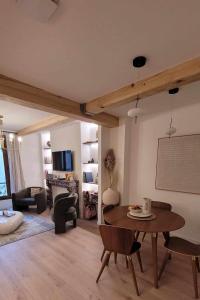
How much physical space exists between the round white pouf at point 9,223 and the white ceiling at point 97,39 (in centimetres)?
282

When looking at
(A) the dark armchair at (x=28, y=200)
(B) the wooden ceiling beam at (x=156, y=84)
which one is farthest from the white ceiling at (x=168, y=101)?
(A) the dark armchair at (x=28, y=200)

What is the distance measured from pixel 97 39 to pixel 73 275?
109 inches

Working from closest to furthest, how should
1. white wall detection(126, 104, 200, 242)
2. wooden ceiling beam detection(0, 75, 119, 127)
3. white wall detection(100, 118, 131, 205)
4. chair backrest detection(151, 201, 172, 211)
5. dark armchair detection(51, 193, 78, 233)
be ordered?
1. wooden ceiling beam detection(0, 75, 119, 127)
2. chair backrest detection(151, 201, 172, 211)
3. white wall detection(126, 104, 200, 242)
4. dark armchair detection(51, 193, 78, 233)
5. white wall detection(100, 118, 131, 205)

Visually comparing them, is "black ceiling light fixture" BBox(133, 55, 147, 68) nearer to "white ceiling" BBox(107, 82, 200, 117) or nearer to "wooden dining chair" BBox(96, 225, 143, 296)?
"white ceiling" BBox(107, 82, 200, 117)

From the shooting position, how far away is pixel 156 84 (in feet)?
6.81

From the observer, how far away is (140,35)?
146cm

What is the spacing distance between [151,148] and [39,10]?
302cm

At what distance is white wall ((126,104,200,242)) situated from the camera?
119 inches

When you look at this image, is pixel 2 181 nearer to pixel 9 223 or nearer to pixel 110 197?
pixel 9 223

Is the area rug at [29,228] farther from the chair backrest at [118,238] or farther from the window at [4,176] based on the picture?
the chair backrest at [118,238]

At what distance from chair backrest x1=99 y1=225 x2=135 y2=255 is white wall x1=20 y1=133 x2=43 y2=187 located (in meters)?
4.71

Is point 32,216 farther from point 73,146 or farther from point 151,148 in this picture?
point 151,148

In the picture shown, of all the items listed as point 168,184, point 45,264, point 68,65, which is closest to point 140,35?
A: point 68,65

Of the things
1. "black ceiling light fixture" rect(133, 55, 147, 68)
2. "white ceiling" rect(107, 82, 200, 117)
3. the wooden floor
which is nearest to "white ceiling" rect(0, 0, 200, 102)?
"black ceiling light fixture" rect(133, 55, 147, 68)
